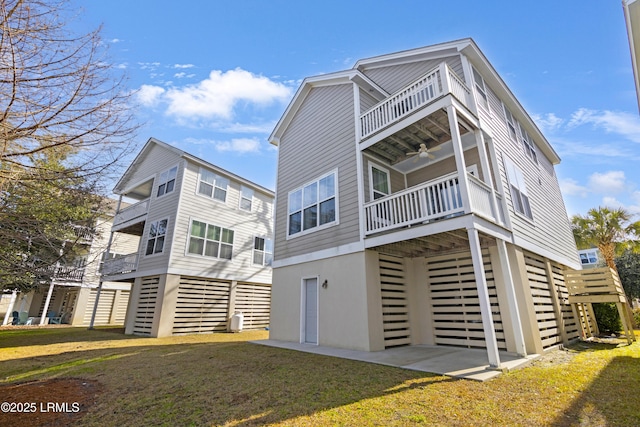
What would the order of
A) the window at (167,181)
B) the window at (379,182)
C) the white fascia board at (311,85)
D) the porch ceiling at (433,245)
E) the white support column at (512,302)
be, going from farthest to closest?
the window at (167,181) → the white fascia board at (311,85) → the window at (379,182) → the porch ceiling at (433,245) → the white support column at (512,302)

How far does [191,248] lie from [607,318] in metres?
18.7

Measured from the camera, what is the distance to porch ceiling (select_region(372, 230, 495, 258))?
295 inches

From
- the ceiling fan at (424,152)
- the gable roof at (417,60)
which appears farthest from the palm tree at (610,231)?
the ceiling fan at (424,152)

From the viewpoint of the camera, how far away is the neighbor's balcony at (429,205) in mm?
6684

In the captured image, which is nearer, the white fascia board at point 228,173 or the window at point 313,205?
the window at point 313,205

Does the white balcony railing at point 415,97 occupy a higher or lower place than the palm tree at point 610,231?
higher

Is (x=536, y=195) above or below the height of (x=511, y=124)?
below

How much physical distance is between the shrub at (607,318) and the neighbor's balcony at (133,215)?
22.2 m

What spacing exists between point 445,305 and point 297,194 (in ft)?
21.4

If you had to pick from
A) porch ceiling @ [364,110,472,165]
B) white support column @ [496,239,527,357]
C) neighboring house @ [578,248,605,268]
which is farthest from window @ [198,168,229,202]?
neighboring house @ [578,248,605,268]

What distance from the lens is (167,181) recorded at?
15852mm

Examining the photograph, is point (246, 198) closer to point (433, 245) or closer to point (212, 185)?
point (212, 185)

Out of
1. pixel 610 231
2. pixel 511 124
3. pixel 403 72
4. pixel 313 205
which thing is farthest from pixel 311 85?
pixel 610 231

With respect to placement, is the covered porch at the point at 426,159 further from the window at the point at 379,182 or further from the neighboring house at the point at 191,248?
the neighboring house at the point at 191,248
